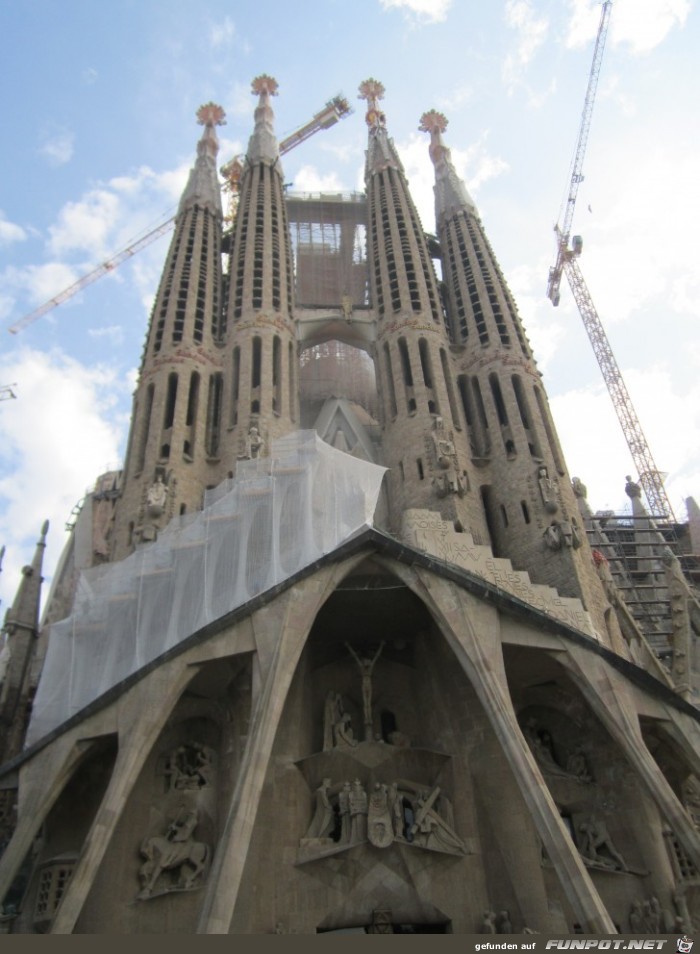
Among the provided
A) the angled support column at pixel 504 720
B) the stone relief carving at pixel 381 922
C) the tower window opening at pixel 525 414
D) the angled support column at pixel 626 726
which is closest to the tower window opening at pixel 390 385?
the tower window opening at pixel 525 414

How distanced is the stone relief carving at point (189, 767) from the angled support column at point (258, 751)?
222cm

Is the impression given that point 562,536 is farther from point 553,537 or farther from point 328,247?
point 328,247

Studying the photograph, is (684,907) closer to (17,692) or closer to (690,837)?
(690,837)

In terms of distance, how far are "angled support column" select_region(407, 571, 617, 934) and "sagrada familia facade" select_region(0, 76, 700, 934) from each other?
4cm

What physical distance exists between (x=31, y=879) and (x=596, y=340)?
48.8m

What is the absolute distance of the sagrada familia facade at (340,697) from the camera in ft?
45.5

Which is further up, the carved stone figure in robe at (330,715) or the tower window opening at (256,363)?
the tower window opening at (256,363)

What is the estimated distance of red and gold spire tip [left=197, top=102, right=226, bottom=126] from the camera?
35.7m

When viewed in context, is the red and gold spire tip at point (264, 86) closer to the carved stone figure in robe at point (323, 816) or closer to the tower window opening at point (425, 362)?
the tower window opening at point (425, 362)

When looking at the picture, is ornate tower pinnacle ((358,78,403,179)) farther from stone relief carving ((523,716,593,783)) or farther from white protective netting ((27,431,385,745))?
stone relief carving ((523,716,593,783))

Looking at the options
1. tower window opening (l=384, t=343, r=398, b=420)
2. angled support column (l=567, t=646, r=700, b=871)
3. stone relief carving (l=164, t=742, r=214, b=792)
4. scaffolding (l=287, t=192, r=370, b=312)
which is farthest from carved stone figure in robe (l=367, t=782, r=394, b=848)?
scaffolding (l=287, t=192, r=370, b=312)

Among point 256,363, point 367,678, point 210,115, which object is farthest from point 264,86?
point 367,678

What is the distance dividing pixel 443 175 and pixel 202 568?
2279 centimetres

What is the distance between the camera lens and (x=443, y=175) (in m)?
32.9
